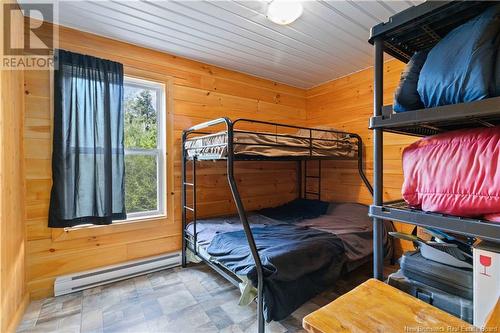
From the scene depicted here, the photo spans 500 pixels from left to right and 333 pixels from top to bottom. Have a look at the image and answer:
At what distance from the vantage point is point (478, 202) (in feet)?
2.00

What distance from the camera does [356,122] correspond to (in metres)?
3.02

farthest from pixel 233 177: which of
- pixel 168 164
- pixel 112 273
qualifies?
pixel 112 273

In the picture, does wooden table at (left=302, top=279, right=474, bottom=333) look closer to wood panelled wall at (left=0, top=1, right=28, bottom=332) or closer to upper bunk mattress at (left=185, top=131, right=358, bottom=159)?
upper bunk mattress at (left=185, top=131, right=358, bottom=159)

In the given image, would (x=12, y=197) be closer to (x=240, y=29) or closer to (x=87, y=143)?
(x=87, y=143)

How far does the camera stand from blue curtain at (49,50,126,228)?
6.37 feet

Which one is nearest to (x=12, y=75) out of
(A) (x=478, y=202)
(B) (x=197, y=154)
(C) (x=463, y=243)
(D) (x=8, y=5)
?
(D) (x=8, y=5)

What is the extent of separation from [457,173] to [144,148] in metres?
2.43

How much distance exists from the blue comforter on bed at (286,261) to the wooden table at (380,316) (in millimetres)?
886

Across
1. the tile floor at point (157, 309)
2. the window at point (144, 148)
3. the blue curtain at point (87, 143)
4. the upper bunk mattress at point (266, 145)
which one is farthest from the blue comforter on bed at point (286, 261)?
the blue curtain at point (87, 143)

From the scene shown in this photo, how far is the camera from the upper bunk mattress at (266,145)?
1.84m

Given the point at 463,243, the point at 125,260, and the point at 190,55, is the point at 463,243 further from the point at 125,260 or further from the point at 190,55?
the point at 190,55

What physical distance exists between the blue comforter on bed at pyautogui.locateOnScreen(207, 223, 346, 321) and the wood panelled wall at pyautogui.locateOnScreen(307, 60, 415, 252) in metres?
1.18

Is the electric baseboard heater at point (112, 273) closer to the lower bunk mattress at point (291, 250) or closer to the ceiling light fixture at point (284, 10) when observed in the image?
the lower bunk mattress at point (291, 250)

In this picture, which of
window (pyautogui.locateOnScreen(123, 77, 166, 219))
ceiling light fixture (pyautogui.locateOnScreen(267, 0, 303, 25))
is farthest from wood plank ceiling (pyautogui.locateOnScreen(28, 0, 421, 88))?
window (pyautogui.locateOnScreen(123, 77, 166, 219))
